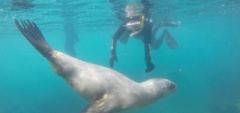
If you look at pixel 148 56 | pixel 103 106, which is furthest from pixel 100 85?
pixel 148 56

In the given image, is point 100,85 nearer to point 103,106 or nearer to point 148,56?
point 103,106

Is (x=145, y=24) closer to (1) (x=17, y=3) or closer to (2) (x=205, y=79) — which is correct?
(1) (x=17, y=3)

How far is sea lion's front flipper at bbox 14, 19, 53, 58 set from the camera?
21.0 feet

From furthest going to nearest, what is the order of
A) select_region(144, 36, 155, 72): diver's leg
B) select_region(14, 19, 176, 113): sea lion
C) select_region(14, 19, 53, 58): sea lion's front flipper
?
select_region(144, 36, 155, 72): diver's leg, select_region(14, 19, 53, 58): sea lion's front flipper, select_region(14, 19, 176, 113): sea lion

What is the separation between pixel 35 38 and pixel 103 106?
2.54m

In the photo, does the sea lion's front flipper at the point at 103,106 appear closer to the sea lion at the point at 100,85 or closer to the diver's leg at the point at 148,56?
the sea lion at the point at 100,85

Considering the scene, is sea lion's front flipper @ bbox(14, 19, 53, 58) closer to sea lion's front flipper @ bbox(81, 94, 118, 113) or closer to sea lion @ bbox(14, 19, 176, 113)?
sea lion @ bbox(14, 19, 176, 113)

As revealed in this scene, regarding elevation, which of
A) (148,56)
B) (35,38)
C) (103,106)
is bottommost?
(103,106)

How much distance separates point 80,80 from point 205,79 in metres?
23.2

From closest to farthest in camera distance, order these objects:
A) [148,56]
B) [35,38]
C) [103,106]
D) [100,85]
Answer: [103,106] < [100,85] < [35,38] < [148,56]

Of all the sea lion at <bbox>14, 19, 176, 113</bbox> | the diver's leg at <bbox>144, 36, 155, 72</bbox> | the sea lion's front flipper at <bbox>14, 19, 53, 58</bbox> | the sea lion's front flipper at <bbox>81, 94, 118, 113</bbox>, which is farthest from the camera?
the diver's leg at <bbox>144, 36, 155, 72</bbox>

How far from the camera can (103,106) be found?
528 cm

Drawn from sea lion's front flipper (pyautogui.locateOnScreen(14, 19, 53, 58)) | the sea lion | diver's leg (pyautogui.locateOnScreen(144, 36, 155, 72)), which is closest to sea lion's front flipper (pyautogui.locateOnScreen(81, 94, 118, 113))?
the sea lion

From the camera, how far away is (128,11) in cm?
1742
